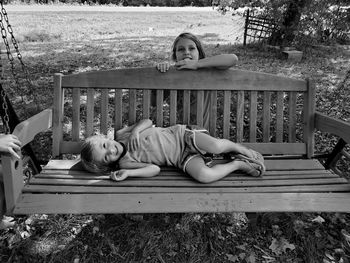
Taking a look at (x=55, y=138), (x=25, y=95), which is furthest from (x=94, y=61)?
(x=55, y=138)

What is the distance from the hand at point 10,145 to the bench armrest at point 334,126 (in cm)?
226

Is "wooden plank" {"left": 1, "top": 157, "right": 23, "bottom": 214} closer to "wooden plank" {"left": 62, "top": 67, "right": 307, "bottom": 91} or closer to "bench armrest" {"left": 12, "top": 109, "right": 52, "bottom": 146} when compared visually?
"bench armrest" {"left": 12, "top": 109, "right": 52, "bottom": 146}

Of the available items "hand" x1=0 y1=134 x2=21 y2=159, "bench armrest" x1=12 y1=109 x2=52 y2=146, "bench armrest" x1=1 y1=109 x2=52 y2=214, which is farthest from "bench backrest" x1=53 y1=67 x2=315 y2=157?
"hand" x1=0 y1=134 x2=21 y2=159

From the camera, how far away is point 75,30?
13.0 m

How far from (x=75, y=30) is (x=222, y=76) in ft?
36.6

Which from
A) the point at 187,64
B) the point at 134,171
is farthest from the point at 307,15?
the point at 134,171

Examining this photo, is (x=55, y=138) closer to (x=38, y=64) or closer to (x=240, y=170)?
(x=240, y=170)

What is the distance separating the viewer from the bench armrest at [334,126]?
2691mm

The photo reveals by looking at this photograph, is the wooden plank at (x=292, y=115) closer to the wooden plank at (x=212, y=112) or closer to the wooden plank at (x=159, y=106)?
the wooden plank at (x=212, y=112)

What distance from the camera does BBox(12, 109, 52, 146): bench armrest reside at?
2514mm

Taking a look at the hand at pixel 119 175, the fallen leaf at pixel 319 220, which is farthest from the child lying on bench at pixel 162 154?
the fallen leaf at pixel 319 220

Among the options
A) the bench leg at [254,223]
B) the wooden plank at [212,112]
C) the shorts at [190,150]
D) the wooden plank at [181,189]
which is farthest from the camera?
the wooden plank at [212,112]

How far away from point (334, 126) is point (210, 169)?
3.43 feet

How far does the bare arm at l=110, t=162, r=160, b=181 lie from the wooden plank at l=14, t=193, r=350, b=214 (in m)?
0.25
